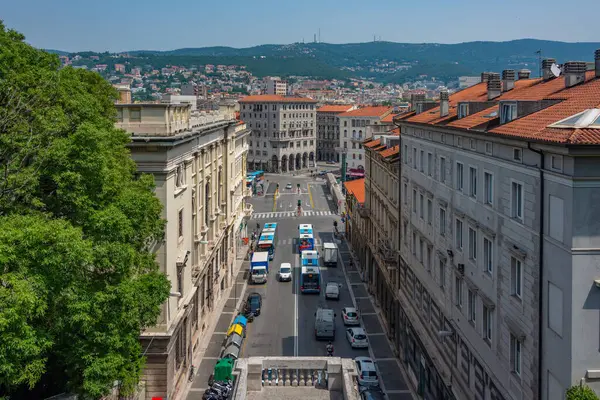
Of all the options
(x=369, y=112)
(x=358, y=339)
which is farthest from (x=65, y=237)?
(x=369, y=112)

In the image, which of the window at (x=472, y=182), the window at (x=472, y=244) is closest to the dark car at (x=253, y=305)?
the window at (x=472, y=244)

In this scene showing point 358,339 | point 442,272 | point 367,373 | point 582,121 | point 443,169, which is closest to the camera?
point 582,121

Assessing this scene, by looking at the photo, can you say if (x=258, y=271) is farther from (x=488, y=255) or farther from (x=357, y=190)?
(x=488, y=255)

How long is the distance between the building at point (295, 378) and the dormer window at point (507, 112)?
39.4ft

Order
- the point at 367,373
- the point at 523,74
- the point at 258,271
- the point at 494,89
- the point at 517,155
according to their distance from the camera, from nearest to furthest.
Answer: the point at 517,155 < the point at 494,89 < the point at 367,373 < the point at 523,74 < the point at 258,271

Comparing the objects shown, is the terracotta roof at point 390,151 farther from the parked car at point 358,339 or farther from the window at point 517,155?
the window at point 517,155

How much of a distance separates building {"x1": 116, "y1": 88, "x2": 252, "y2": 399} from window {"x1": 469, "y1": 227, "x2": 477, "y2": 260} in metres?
13.7

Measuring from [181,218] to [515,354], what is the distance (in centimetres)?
2203

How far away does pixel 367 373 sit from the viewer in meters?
38.0

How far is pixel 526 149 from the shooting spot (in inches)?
805

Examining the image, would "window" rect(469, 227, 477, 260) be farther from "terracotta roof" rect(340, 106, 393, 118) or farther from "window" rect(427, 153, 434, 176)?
"terracotta roof" rect(340, 106, 393, 118)

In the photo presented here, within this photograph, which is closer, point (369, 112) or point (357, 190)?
point (357, 190)

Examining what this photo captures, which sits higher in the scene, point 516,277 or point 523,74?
point 523,74

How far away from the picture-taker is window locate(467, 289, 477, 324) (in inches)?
1050
